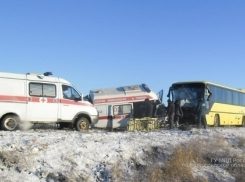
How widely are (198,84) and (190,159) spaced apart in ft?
48.3

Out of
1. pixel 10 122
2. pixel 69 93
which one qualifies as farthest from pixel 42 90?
pixel 10 122

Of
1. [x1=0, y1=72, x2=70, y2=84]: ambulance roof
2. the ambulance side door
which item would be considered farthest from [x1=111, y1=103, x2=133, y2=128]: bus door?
the ambulance side door

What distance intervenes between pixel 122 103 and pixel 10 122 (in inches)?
458

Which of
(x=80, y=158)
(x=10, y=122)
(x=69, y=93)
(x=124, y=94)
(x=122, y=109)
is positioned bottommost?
(x=80, y=158)

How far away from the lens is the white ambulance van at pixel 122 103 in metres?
25.4

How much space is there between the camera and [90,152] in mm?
9492

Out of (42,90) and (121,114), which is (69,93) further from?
(121,114)

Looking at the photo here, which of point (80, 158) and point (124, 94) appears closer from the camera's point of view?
point (80, 158)

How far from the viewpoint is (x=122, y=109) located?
25.8 meters

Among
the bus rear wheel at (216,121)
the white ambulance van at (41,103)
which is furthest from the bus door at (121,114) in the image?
the white ambulance van at (41,103)

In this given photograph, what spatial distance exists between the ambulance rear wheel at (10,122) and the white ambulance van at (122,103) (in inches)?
404

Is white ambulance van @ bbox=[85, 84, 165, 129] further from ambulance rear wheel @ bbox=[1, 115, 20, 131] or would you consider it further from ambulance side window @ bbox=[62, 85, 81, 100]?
ambulance rear wheel @ bbox=[1, 115, 20, 131]

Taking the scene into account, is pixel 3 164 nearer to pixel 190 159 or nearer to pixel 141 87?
pixel 190 159

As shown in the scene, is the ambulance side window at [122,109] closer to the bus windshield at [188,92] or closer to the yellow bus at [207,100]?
the yellow bus at [207,100]
